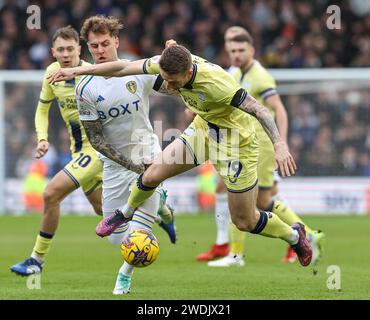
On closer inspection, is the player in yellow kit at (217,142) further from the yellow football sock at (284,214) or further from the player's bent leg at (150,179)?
the yellow football sock at (284,214)

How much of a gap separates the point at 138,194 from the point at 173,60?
1.37m

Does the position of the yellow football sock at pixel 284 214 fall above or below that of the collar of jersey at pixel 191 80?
below

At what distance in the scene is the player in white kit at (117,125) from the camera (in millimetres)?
8336

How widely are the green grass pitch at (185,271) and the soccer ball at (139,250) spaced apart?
32 centimetres

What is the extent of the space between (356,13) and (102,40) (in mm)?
16129

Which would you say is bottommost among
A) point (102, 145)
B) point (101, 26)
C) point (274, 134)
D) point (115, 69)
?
point (102, 145)

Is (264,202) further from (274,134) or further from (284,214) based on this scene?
(274,134)

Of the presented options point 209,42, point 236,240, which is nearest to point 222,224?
point 236,240

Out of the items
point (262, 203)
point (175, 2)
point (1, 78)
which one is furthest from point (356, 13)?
point (262, 203)

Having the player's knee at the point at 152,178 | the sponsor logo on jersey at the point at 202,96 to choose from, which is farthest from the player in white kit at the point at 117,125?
the sponsor logo on jersey at the point at 202,96

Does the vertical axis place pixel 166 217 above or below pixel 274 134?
below

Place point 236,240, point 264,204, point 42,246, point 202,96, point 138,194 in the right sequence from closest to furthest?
point 202,96
point 138,194
point 42,246
point 264,204
point 236,240

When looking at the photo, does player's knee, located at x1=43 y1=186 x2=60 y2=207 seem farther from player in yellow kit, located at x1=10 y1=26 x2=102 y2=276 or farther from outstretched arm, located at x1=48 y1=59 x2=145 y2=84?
outstretched arm, located at x1=48 y1=59 x2=145 y2=84

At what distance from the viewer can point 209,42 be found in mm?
22625
